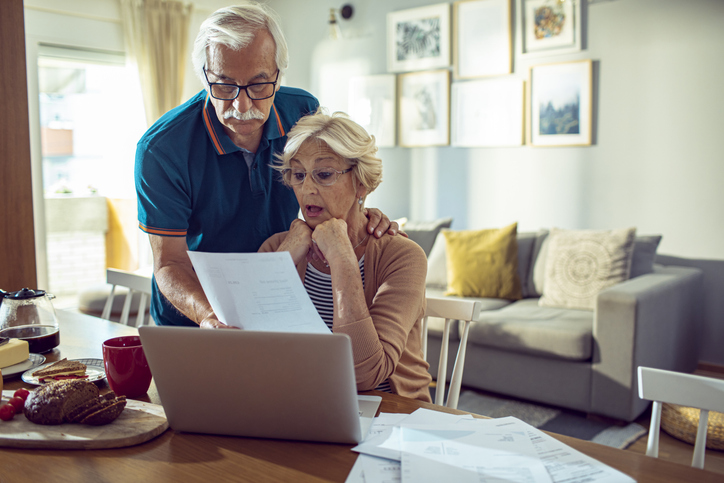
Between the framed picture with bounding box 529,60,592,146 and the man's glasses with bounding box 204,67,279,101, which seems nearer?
the man's glasses with bounding box 204,67,279,101

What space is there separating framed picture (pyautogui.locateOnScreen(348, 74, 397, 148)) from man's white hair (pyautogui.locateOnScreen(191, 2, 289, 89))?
11.0 feet

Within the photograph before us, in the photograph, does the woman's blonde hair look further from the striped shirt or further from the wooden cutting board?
the wooden cutting board

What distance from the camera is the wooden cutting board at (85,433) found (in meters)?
0.90

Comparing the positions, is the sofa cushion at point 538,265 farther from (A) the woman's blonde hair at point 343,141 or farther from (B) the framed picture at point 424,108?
(A) the woman's blonde hair at point 343,141

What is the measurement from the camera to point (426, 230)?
4.29 m

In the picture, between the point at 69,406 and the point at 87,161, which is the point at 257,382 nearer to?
the point at 69,406

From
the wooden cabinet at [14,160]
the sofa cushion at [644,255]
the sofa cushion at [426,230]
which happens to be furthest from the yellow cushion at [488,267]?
the wooden cabinet at [14,160]

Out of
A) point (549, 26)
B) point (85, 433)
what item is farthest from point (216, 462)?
point (549, 26)

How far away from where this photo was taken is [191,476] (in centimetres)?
82

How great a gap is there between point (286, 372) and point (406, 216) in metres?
4.07

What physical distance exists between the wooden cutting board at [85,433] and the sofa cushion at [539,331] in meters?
2.34

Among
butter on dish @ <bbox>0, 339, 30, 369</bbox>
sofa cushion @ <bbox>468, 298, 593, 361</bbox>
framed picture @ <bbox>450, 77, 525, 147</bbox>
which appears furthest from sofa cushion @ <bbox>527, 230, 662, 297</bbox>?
butter on dish @ <bbox>0, 339, 30, 369</bbox>

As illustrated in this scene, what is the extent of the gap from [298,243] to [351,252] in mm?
152

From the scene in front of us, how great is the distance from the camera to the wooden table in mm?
820
